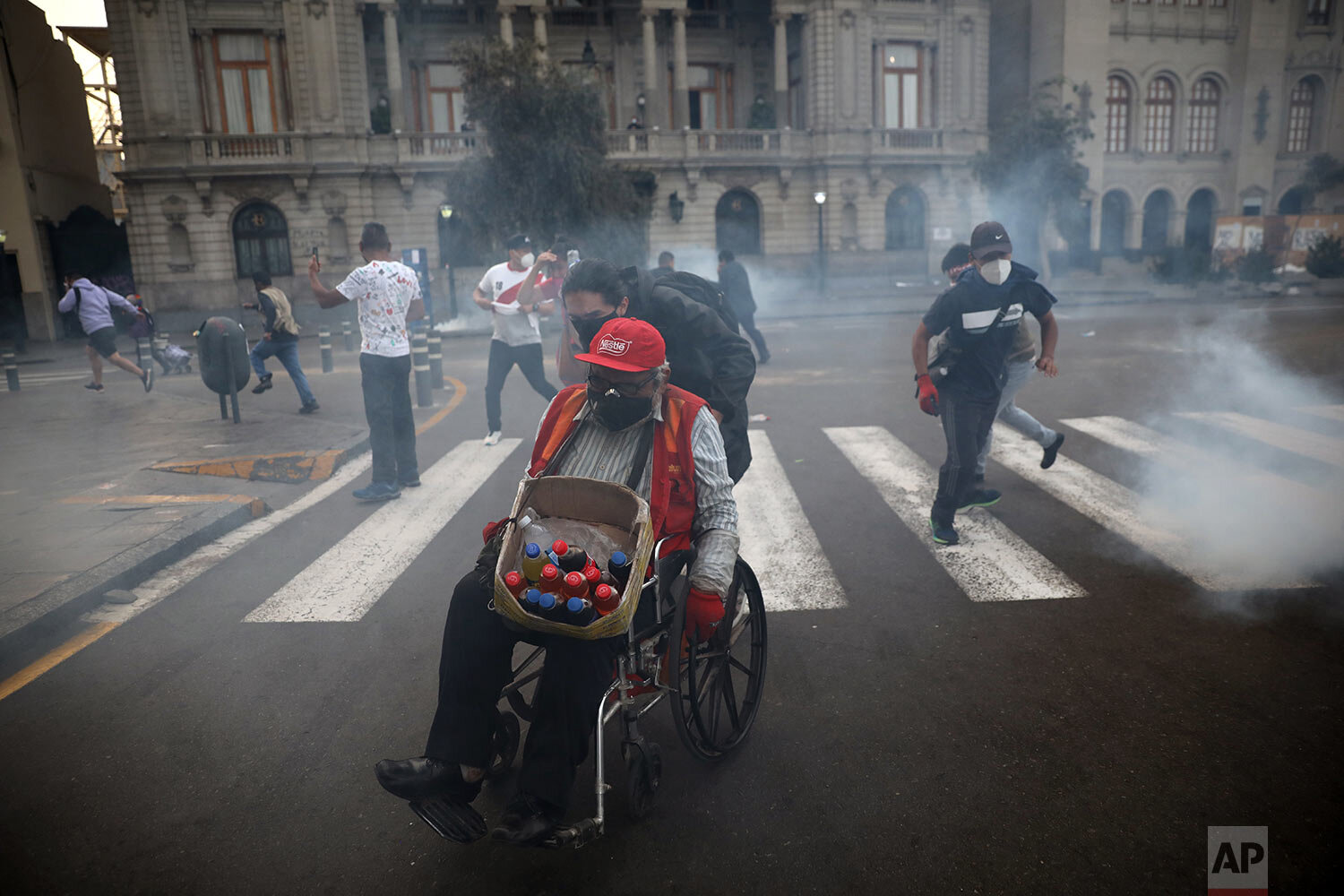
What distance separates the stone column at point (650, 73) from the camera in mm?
34688

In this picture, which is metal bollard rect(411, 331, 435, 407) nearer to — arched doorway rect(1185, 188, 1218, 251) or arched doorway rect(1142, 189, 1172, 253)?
arched doorway rect(1142, 189, 1172, 253)

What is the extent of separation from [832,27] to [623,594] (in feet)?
123

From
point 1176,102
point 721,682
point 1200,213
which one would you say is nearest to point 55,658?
point 721,682

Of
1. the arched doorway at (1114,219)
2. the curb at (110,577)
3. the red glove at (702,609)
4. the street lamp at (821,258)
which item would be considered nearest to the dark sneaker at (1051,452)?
the red glove at (702,609)

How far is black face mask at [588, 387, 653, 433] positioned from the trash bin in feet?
26.2

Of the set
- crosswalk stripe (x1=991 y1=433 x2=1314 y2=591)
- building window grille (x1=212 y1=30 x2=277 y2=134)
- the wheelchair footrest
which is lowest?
crosswalk stripe (x1=991 y1=433 x2=1314 y2=591)

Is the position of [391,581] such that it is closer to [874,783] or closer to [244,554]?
[244,554]

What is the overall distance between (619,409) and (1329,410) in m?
9.25

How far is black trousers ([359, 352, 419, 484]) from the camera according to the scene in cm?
702

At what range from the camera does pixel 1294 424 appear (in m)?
8.67

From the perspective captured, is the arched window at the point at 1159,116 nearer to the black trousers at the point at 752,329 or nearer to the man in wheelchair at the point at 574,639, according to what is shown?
the black trousers at the point at 752,329

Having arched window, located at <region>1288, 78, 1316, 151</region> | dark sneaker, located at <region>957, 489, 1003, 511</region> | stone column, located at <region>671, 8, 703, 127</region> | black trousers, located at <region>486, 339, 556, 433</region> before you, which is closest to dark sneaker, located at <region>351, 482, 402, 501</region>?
black trousers, located at <region>486, 339, 556, 433</region>

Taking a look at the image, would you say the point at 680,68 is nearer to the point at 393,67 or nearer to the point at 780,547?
the point at 393,67

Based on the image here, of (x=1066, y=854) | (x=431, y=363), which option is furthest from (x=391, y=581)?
(x=431, y=363)
